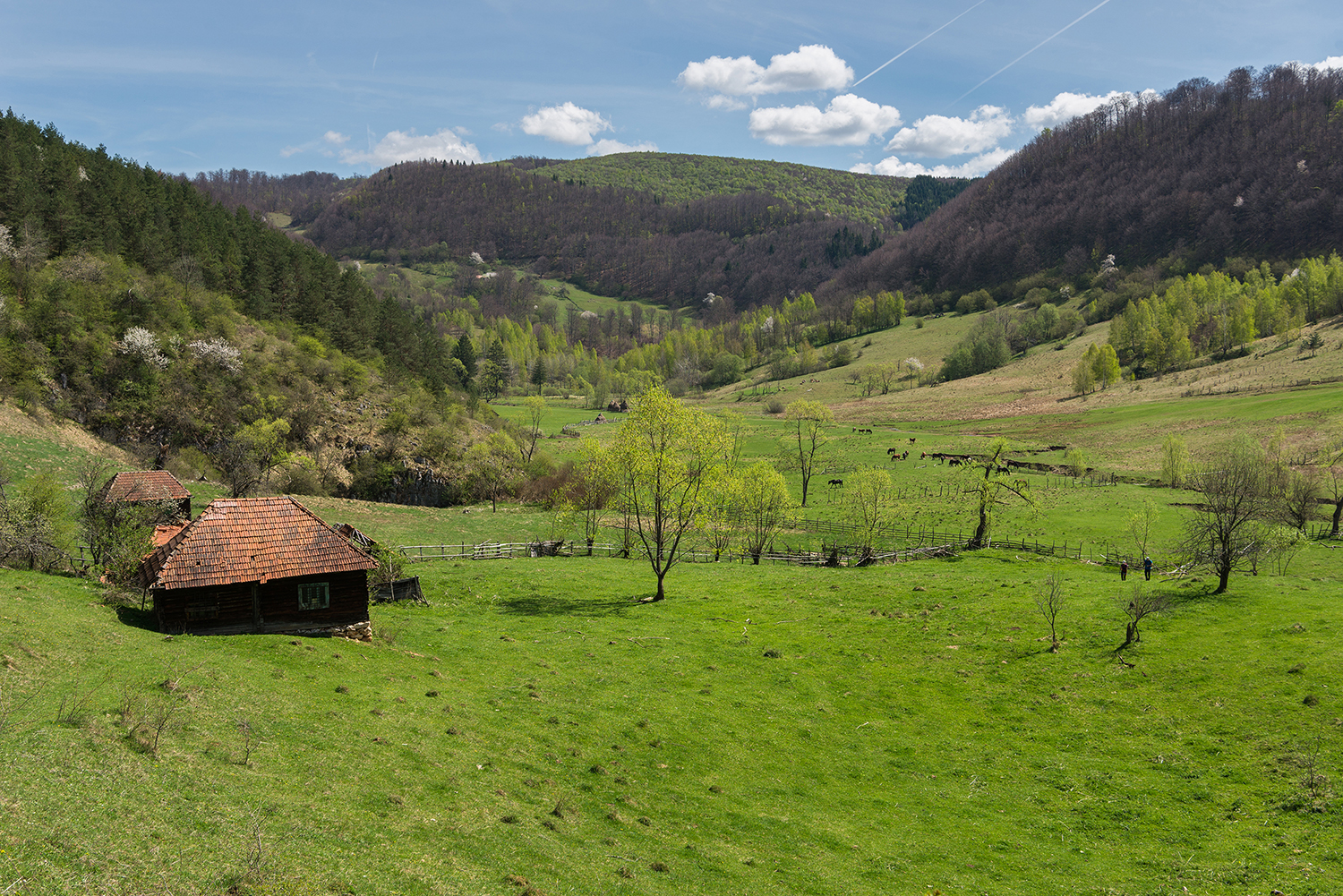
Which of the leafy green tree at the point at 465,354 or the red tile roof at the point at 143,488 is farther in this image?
the leafy green tree at the point at 465,354

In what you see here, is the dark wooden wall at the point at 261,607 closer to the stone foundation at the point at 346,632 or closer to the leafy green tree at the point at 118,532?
the stone foundation at the point at 346,632

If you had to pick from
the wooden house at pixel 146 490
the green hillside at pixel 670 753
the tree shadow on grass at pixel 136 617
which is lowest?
the green hillside at pixel 670 753

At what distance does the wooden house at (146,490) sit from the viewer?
3597cm

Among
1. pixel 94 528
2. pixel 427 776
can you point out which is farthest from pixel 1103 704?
pixel 94 528

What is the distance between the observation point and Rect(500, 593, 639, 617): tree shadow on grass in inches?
1473

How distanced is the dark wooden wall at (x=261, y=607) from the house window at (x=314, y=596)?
136mm

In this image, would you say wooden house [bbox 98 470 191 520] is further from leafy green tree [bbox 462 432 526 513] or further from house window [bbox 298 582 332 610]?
leafy green tree [bbox 462 432 526 513]

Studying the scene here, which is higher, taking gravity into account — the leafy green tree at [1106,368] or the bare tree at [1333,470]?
the leafy green tree at [1106,368]

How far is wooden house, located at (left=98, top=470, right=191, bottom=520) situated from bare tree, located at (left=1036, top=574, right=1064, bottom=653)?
46.1 meters

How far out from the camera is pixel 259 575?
26984 millimetres

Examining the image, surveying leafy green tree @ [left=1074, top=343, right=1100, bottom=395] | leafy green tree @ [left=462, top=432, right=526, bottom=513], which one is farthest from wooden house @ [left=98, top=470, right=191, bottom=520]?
leafy green tree @ [left=1074, top=343, right=1100, bottom=395]

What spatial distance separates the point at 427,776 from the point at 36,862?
902 cm

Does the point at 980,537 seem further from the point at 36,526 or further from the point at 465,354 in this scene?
the point at 465,354

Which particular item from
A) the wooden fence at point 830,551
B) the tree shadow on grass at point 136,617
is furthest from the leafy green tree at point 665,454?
the tree shadow on grass at point 136,617
